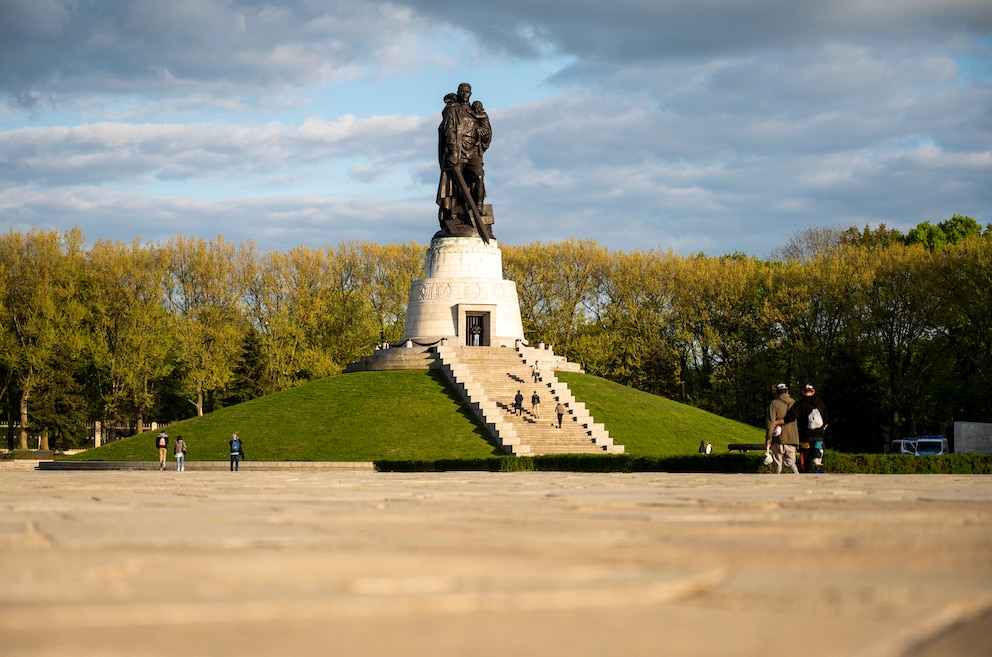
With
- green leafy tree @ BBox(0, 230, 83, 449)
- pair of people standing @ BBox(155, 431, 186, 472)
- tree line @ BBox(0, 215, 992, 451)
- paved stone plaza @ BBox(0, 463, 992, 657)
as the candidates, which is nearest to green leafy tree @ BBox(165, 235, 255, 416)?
tree line @ BBox(0, 215, 992, 451)

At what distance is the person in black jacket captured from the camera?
21.6m

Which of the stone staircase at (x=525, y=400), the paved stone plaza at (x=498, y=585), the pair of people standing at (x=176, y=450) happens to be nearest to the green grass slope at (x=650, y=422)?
the stone staircase at (x=525, y=400)

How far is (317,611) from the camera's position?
3527mm

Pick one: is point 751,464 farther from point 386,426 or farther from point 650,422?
point 650,422

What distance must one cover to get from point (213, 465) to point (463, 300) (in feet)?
62.4

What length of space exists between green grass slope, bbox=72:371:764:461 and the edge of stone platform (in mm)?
1458

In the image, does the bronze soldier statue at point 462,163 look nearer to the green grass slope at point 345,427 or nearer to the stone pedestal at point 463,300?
the stone pedestal at point 463,300

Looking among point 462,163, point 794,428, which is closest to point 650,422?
point 462,163

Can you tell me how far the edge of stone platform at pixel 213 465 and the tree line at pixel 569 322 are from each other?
2129cm

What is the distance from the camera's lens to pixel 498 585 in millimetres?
4098

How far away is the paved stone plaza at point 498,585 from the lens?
313 centimetres

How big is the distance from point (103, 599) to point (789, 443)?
18.9m

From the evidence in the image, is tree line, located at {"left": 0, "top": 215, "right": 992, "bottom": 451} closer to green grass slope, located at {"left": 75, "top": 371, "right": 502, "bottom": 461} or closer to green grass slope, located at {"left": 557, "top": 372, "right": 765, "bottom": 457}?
green grass slope, located at {"left": 557, "top": 372, "right": 765, "bottom": 457}

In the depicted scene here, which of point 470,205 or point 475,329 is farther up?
point 470,205
